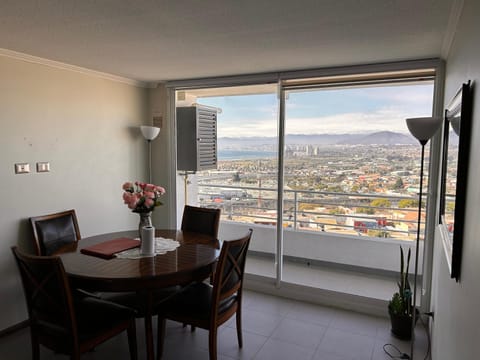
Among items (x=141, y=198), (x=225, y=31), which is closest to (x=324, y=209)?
(x=141, y=198)

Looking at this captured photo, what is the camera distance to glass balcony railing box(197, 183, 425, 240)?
4.45 m

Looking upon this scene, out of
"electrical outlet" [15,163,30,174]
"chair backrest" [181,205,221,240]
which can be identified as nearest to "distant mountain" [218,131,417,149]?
"chair backrest" [181,205,221,240]

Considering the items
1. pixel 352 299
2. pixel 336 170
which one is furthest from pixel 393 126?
pixel 352 299

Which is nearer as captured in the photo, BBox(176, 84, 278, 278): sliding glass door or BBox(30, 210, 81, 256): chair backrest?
BBox(30, 210, 81, 256): chair backrest

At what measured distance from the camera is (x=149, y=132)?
13.1 feet

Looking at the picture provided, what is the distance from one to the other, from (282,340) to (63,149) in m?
2.62

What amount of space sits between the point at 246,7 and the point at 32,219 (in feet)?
8.00

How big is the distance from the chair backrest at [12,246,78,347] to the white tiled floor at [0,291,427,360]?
605 mm

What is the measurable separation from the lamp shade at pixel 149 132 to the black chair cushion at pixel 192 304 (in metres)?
1.97

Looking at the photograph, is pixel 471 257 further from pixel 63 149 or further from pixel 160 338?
pixel 63 149

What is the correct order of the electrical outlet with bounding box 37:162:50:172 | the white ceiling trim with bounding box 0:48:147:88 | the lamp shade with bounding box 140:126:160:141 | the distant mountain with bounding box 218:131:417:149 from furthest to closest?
the distant mountain with bounding box 218:131:417:149 < the lamp shade with bounding box 140:126:160:141 < the electrical outlet with bounding box 37:162:50:172 < the white ceiling trim with bounding box 0:48:147:88

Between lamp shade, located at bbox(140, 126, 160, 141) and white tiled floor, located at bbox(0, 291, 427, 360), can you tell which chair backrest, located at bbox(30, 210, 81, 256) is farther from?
lamp shade, located at bbox(140, 126, 160, 141)

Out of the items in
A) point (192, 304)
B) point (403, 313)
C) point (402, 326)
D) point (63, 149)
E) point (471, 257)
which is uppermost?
point (63, 149)

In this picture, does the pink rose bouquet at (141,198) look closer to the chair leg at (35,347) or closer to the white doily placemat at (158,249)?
the white doily placemat at (158,249)
